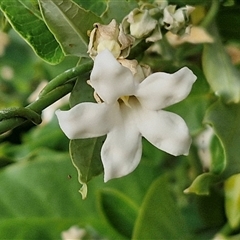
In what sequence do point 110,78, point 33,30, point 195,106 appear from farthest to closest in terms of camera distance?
point 195,106, point 33,30, point 110,78

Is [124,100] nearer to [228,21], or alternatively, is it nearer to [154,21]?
[154,21]

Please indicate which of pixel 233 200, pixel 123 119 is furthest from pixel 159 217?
pixel 123 119

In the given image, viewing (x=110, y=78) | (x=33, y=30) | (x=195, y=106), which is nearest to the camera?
(x=110, y=78)

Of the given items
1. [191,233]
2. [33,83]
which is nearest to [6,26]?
[191,233]

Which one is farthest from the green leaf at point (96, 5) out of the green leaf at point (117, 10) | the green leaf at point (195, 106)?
the green leaf at point (195, 106)

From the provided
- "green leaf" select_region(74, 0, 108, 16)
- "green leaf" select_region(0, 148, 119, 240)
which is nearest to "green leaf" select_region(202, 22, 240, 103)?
"green leaf" select_region(74, 0, 108, 16)

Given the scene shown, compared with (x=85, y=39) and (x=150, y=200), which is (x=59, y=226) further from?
(x=85, y=39)

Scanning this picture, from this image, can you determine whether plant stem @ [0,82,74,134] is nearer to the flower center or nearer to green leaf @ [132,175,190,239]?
the flower center
